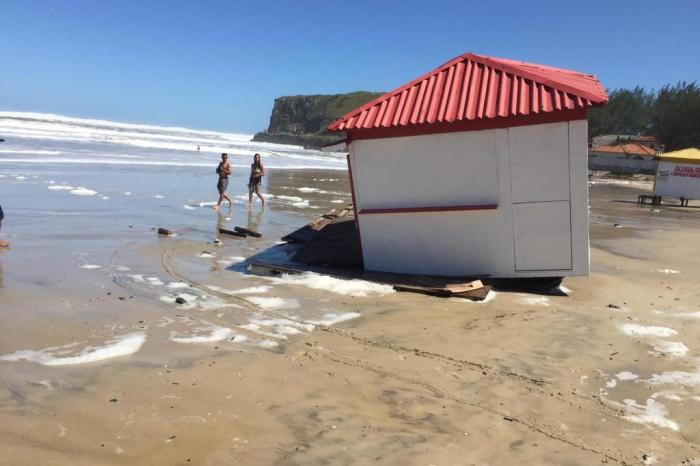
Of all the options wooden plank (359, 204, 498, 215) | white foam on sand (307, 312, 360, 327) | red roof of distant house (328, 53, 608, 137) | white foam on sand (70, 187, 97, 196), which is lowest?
white foam on sand (307, 312, 360, 327)

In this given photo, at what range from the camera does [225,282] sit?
806cm

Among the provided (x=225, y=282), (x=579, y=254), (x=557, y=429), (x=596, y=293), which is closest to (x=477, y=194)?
(x=579, y=254)

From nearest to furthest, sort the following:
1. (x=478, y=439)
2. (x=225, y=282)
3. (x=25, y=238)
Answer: (x=478, y=439)
(x=225, y=282)
(x=25, y=238)

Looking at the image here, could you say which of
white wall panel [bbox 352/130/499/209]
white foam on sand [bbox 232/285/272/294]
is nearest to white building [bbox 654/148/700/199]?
white wall panel [bbox 352/130/499/209]

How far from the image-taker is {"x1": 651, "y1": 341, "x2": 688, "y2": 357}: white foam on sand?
562cm

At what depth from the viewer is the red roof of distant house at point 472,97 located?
732 centimetres

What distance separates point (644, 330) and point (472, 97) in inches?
152

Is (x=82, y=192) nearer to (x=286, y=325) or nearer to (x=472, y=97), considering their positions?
(x=286, y=325)

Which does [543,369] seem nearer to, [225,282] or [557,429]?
[557,429]

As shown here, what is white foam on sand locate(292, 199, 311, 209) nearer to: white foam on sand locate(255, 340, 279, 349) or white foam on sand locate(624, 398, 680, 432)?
white foam on sand locate(255, 340, 279, 349)

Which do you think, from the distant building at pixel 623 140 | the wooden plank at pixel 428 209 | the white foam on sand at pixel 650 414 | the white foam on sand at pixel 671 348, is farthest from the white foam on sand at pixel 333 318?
the distant building at pixel 623 140

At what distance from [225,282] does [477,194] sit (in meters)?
3.90

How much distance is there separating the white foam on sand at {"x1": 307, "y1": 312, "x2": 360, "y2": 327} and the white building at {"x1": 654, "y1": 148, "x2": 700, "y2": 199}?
2382 centimetres

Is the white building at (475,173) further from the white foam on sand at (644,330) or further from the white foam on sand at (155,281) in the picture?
the white foam on sand at (155,281)
